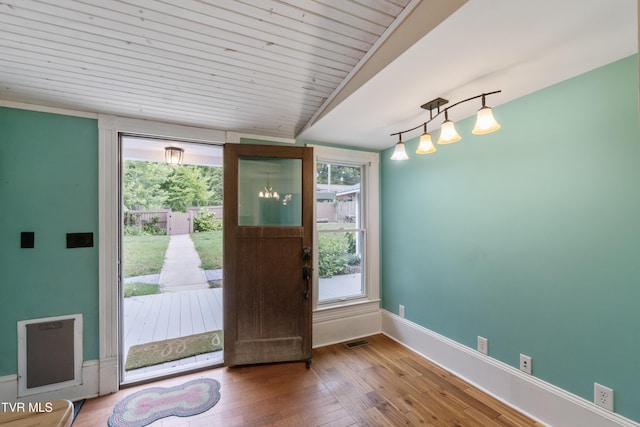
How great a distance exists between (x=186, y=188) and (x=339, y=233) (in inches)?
157

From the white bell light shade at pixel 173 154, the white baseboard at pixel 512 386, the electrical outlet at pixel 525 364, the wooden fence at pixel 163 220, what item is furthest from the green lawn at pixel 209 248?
the electrical outlet at pixel 525 364

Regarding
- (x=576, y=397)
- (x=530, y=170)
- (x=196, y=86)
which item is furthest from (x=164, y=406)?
(x=530, y=170)

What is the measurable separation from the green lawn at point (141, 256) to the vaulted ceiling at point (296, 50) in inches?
150

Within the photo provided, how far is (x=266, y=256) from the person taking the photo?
248cm

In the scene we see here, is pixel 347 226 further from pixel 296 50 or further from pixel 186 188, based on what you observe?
pixel 186 188

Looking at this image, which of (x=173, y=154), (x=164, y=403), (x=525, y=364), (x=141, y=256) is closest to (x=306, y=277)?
(x=164, y=403)

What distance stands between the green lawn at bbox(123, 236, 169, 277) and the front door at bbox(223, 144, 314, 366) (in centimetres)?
365

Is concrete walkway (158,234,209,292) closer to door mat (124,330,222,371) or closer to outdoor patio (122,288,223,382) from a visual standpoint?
outdoor patio (122,288,223,382)

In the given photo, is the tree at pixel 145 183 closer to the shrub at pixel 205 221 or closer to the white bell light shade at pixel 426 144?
the shrub at pixel 205 221

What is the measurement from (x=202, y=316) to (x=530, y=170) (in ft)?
13.4

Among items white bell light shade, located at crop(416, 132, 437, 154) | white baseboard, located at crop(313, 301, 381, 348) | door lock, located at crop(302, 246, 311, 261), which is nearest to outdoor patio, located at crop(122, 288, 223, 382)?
white baseboard, located at crop(313, 301, 381, 348)

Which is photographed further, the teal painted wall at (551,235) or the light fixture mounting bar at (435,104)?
the light fixture mounting bar at (435,104)

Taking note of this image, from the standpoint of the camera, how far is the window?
2.98m

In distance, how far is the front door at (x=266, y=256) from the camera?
7.90 ft
